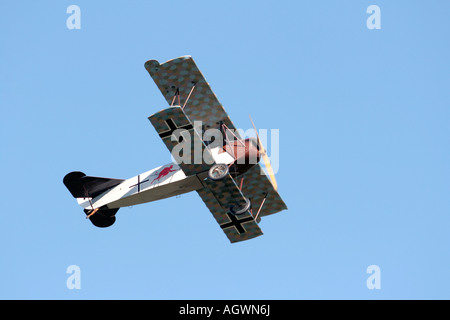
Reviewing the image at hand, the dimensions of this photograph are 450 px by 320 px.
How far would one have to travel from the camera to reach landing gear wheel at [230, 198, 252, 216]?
28.3 metres

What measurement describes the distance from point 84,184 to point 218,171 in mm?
6239

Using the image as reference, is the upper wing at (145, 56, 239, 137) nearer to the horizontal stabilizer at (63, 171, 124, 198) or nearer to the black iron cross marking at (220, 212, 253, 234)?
the black iron cross marking at (220, 212, 253, 234)

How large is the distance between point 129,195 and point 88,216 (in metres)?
2.01

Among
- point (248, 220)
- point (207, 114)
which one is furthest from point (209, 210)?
point (207, 114)

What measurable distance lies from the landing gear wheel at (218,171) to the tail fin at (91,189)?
15.3 ft

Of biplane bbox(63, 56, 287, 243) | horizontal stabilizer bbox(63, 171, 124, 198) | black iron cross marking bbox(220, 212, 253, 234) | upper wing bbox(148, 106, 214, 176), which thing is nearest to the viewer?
upper wing bbox(148, 106, 214, 176)

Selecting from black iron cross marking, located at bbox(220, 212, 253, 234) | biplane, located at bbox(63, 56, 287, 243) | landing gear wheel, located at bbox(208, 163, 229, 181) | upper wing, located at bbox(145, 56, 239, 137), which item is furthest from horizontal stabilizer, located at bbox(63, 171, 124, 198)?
landing gear wheel, located at bbox(208, 163, 229, 181)

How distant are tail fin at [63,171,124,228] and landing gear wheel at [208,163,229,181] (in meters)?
4.66

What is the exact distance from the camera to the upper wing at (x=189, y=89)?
2878cm

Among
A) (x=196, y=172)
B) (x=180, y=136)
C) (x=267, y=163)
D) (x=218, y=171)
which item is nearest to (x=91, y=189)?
(x=196, y=172)

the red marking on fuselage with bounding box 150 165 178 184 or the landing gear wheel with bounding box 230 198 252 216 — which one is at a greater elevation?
the red marking on fuselage with bounding box 150 165 178 184

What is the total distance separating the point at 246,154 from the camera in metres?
28.2

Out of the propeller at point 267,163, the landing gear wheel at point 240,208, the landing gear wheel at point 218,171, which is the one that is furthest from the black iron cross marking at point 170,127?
the landing gear wheel at point 240,208

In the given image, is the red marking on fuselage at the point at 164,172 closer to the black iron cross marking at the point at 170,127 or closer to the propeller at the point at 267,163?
the black iron cross marking at the point at 170,127
